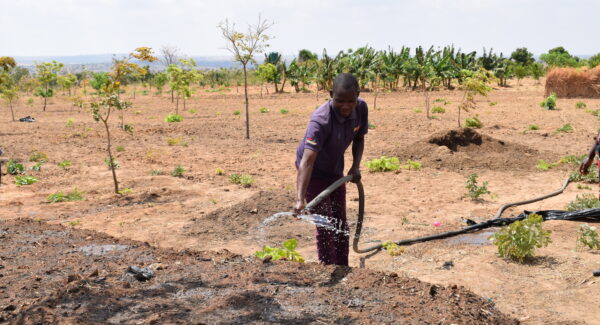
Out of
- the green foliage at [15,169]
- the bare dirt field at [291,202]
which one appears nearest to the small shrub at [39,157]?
the bare dirt field at [291,202]

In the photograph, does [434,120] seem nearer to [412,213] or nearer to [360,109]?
[412,213]

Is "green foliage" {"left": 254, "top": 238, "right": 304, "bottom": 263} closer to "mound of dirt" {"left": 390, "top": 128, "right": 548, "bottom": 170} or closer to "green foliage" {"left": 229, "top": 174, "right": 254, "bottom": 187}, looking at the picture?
"green foliage" {"left": 229, "top": 174, "right": 254, "bottom": 187}

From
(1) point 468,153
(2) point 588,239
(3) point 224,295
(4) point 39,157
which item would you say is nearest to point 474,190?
(2) point 588,239

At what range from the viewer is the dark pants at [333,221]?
397cm

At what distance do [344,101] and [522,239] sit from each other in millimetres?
2592

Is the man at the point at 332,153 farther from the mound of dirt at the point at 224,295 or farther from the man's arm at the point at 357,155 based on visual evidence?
the mound of dirt at the point at 224,295

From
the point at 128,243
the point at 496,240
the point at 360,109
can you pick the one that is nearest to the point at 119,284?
the point at 128,243

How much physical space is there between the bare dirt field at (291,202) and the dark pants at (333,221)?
0.22m

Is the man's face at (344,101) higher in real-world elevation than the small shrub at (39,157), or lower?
higher

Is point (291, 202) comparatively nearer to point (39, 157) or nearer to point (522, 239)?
point (522, 239)

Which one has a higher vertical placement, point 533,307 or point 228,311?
point 228,311

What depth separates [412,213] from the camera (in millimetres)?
7098

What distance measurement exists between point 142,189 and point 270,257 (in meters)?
5.11

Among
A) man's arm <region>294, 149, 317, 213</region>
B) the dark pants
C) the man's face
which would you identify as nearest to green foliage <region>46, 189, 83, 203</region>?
the dark pants
